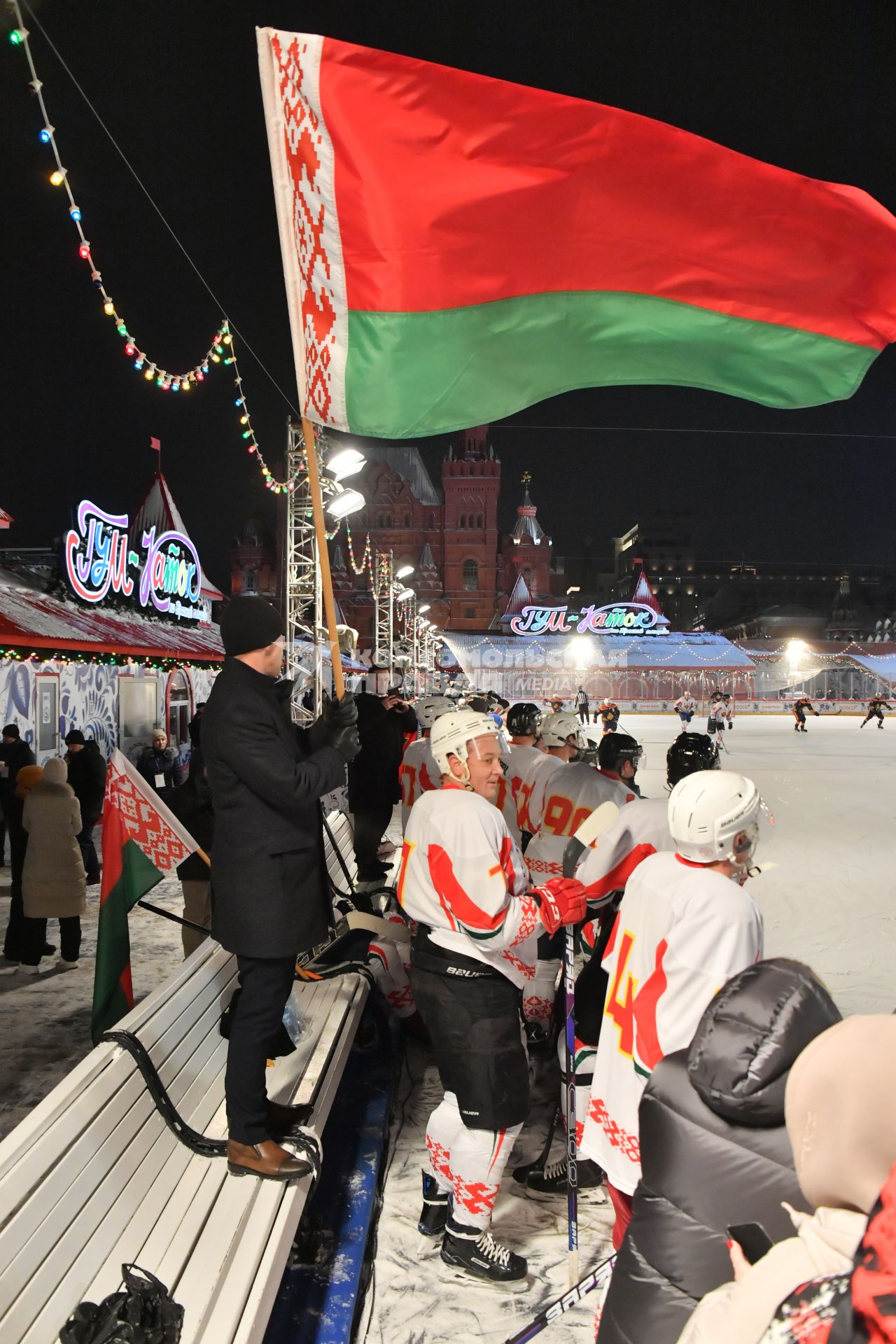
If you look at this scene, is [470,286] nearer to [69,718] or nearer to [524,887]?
[524,887]

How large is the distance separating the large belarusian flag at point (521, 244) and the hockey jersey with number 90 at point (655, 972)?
247cm

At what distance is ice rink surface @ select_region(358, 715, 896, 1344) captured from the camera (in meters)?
2.90

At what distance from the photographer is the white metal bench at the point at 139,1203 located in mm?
2021

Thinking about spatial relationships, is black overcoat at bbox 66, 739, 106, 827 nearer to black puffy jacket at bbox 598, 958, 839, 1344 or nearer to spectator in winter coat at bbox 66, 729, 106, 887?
spectator in winter coat at bbox 66, 729, 106, 887

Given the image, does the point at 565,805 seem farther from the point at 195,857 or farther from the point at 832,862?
the point at 832,862

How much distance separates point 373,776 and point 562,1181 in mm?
4859

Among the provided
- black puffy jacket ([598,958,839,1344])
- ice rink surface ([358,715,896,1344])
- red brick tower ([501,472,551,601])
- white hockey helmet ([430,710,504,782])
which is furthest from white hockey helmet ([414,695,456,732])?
red brick tower ([501,472,551,601])

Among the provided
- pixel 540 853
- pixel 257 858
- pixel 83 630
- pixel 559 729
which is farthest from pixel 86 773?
pixel 257 858

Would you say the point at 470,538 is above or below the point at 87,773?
above

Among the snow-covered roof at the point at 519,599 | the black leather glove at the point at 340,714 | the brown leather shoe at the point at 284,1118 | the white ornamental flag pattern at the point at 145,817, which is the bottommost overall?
the brown leather shoe at the point at 284,1118

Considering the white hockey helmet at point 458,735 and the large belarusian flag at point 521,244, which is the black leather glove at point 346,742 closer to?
the white hockey helmet at point 458,735

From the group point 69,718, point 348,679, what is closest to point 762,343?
point 69,718

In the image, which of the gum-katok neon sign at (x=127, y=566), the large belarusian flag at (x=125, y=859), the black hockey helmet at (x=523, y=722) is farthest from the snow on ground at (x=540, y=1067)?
the gum-katok neon sign at (x=127, y=566)

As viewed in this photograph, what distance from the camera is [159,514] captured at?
74.3 feet
